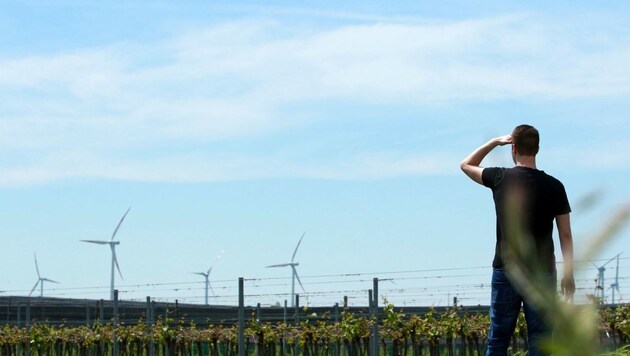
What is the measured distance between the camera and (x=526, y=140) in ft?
15.8

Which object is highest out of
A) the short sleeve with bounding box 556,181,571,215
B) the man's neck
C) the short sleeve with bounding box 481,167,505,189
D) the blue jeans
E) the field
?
the man's neck

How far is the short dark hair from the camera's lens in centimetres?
476

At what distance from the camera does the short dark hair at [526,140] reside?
4758mm

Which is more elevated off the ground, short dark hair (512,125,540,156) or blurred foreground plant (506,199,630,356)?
short dark hair (512,125,540,156)

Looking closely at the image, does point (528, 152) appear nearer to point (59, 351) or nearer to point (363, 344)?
point (363, 344)

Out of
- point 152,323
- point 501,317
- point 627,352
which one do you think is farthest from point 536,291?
point 152,323

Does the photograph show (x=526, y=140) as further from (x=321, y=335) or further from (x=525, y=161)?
(x=321, y=335)

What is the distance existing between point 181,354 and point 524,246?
58.3 feet

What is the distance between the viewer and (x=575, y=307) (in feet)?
2.25

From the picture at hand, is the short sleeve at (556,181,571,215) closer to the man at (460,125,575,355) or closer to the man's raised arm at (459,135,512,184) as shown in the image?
the man at (460,125,575,355)

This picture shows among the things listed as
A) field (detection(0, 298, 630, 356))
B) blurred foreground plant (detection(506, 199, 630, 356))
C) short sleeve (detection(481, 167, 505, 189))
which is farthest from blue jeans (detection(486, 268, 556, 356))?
field (detection(0, 298, 630, 356))

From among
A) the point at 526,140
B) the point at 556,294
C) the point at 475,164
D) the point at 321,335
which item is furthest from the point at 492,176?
the point at 321,335

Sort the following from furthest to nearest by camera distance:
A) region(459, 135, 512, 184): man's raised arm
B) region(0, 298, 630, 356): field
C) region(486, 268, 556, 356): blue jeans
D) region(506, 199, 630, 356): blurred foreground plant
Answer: region(0, 298, 630, 356): field, region(486, 268, 556, 356): blue jeans, region(459, 135, 512, 184): man's raised arm, region(506, 199, 630, 356): blurred foreground plant

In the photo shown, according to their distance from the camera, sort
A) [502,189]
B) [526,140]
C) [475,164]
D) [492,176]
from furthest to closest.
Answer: [475,164] < [492,176] < [526,140] < [502,189]
